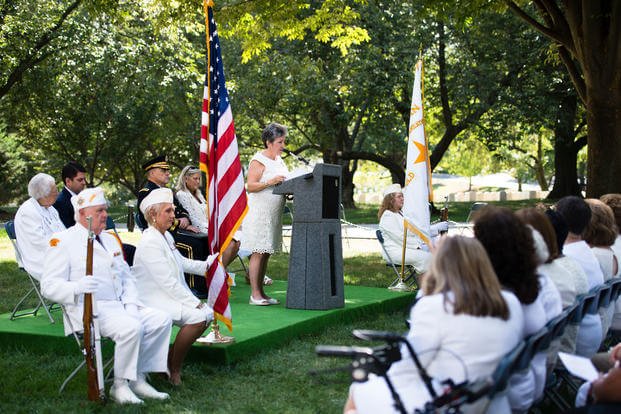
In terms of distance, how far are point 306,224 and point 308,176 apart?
52cm

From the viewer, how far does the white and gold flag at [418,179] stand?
10047mm

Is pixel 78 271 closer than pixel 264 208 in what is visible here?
Yes

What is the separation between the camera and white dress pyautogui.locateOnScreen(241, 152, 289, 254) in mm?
8508

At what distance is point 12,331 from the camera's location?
7113 mm

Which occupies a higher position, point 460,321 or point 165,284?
point 460,321

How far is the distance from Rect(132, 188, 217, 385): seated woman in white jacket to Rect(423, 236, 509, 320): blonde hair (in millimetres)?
2975

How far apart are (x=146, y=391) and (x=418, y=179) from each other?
5572mm

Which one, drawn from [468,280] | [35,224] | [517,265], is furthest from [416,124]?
[468,280]

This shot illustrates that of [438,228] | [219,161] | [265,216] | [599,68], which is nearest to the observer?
[219,161]

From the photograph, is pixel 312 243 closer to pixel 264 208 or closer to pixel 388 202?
pixel 264 208

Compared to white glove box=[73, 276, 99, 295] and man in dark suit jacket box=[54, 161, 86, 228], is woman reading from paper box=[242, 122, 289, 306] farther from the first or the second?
white glove box=[73, 276, 99, 295]

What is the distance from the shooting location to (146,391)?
18.1ft

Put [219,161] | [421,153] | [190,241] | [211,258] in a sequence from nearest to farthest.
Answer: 1. [211,258]
2. [219,161]
3. [190,241]
4. [421,153]

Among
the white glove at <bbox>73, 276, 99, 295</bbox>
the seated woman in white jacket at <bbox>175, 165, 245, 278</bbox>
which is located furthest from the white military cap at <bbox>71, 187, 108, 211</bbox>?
the seated woman in white jacket at <bbox>175, 165, 245, 278</bbox>
